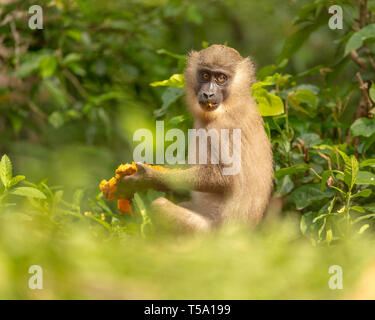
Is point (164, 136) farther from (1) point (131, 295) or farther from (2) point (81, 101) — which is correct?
(2) point (81, 101)

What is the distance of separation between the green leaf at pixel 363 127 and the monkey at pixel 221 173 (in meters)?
0.78

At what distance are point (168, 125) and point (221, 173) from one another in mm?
847

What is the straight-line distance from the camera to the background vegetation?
2.41 meters

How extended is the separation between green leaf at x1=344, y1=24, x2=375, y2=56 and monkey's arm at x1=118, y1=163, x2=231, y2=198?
1.65m

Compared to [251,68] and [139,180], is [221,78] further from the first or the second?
[139,180]

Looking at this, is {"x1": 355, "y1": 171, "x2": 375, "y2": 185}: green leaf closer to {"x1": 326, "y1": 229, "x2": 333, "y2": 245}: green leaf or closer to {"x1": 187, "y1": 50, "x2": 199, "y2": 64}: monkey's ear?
{"x1": 326, "y1": 229, "x2": 333, "y2": 245}: green leaf

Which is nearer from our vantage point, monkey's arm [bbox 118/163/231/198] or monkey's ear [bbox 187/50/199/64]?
monkey's arm [bbox 118/163/231/198]

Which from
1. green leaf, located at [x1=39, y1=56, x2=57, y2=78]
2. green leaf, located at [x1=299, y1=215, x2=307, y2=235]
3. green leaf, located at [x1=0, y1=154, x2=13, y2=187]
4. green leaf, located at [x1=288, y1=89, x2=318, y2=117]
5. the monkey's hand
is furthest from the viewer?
green leaf, located at [x1=39, y1=56, x2=57, y2=78]

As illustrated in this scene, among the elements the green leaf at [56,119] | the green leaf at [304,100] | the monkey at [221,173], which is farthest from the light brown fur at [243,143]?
the green leaf at [56,119]

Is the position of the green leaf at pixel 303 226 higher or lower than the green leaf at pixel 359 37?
lower

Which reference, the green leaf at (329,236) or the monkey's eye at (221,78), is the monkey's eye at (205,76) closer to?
the monkey's eye at (221,78)

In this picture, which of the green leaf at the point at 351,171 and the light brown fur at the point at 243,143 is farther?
the light brown fur at the point at 243,143

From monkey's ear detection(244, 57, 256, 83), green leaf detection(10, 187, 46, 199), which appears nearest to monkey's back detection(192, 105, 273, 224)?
monkey's ear detection(244, 57, 256, 83)

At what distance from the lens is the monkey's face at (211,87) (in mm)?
4699
